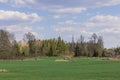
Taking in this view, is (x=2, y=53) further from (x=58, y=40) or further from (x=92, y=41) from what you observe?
(x=92, y=41)

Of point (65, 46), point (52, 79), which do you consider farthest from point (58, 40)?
point (52, 79)

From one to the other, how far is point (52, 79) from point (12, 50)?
11274cm

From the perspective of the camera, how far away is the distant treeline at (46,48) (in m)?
148

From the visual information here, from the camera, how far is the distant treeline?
148 m

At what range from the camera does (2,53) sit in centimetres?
14175

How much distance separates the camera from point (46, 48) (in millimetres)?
167750

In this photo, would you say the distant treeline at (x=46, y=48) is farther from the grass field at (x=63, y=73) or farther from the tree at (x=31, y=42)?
the grass field at (x=63, y=73)

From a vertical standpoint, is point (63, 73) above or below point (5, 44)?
below

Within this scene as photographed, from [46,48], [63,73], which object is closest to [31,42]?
[46,48]

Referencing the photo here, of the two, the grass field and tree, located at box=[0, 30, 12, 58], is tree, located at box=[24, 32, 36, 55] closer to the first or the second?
tree, located at box=[0, 30, 12, 58]

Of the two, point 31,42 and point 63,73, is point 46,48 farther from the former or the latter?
point 63,73

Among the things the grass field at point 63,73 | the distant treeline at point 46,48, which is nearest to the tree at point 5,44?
the distant treeline at point 46,48

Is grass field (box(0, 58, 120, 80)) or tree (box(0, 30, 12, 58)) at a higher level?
tree (box(0, 30, 12, 58))

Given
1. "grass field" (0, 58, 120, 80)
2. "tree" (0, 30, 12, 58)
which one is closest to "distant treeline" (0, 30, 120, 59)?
"tree" (0, 30, 12, 58)
